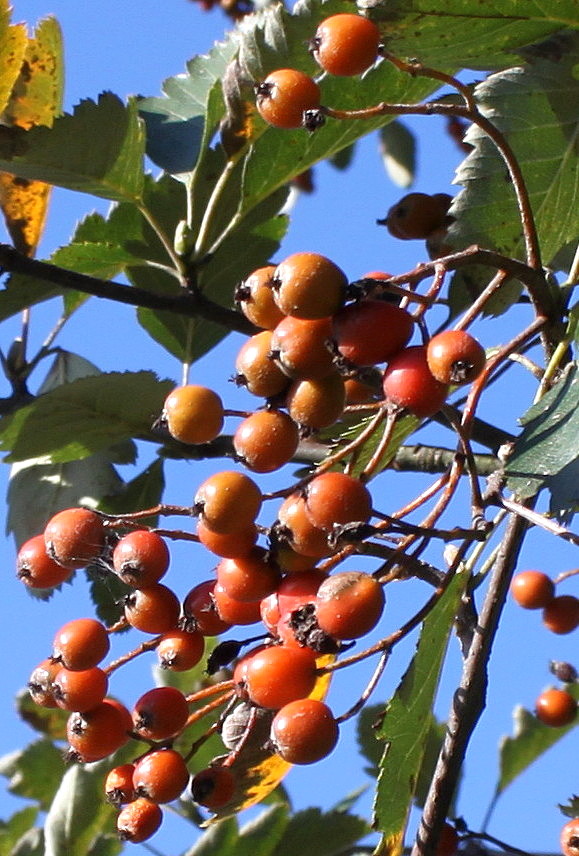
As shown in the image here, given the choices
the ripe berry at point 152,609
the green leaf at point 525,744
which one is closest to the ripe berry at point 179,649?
the ripe berry at point 152,609

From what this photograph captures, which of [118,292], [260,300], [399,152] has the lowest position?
[260,300]

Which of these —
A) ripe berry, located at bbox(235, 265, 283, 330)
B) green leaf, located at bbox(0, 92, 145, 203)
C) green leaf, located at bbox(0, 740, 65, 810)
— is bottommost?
ripe berry, located at bbox(235, 265, 283, 330)

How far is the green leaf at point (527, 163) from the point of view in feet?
4.99

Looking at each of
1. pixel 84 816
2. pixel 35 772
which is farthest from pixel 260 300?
pixel 35 772

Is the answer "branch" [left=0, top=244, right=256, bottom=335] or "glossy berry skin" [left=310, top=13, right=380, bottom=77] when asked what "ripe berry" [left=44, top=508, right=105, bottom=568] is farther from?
"glossy berry skin" [left=310, top=13, right=380, bottom=77]

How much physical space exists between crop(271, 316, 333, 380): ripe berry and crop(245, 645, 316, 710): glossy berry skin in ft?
0.92

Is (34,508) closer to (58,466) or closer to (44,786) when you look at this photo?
(58,466)

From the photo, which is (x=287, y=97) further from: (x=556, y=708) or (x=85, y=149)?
(x=556, y=708)

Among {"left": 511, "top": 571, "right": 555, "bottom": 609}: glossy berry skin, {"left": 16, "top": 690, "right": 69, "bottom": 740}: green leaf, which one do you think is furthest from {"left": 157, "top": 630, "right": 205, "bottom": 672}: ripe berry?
{"left": 16, "top": 690, "right": 69, "bottom": 740}: green leaf

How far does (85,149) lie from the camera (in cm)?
181

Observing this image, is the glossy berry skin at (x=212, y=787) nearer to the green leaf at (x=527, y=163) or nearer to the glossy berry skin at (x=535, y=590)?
the green leaf at (x=527, y=163)

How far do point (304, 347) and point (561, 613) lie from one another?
1455mm

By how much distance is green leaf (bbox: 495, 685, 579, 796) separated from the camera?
296 cm

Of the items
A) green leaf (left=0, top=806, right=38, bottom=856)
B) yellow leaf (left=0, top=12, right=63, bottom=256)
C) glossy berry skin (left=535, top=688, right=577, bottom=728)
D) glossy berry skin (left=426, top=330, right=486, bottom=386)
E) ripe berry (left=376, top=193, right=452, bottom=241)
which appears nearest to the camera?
glossy berry skin (left=426, top=330, right=486, bottom=386)
